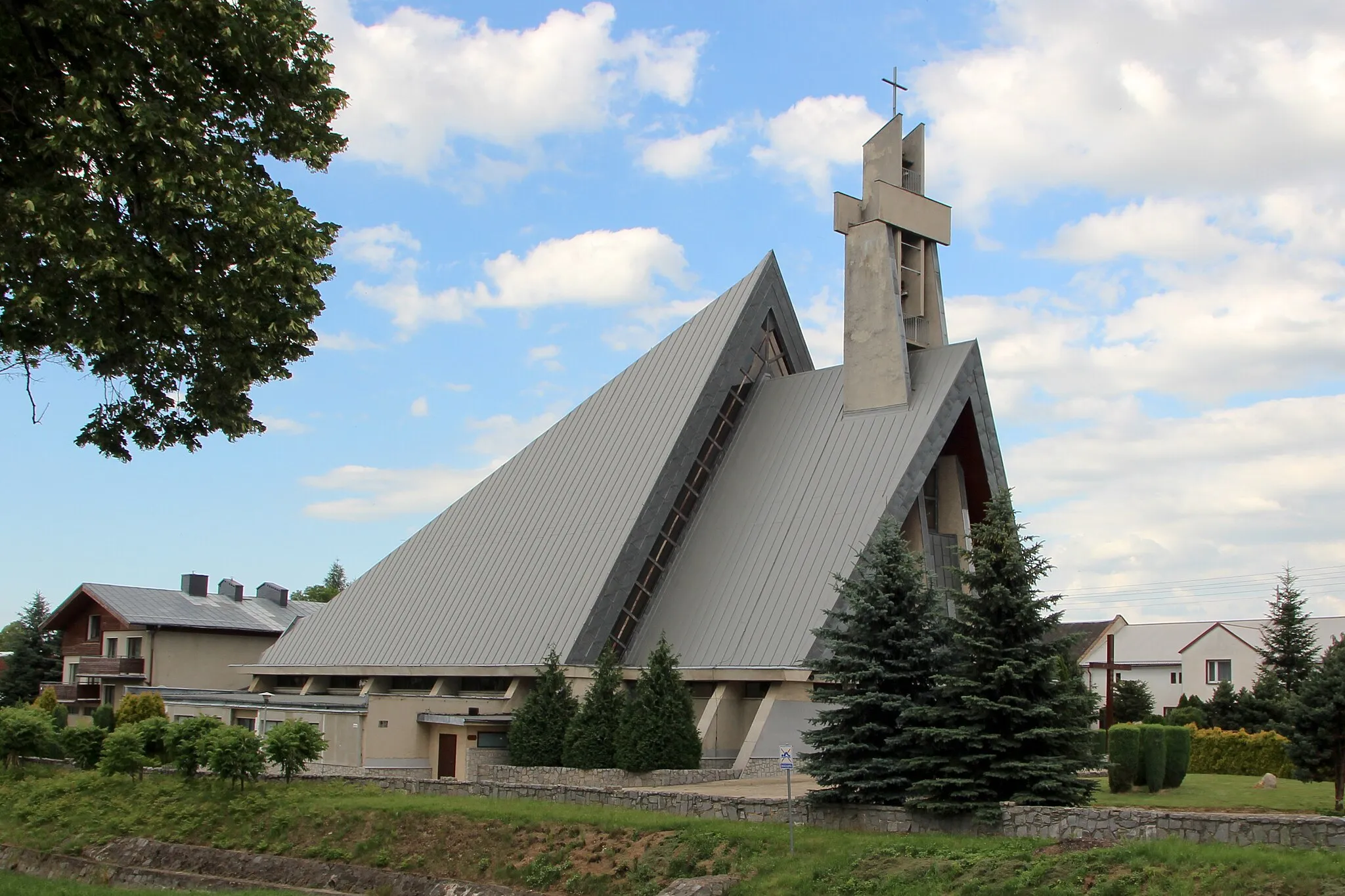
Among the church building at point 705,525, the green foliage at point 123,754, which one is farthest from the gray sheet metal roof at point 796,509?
the green foliage at point 123,754

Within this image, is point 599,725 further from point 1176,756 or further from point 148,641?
point 148,641

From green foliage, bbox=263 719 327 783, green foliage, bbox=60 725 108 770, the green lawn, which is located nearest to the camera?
the green lawn

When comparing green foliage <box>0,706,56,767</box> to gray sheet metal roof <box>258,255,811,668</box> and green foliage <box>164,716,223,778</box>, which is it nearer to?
green foliage <box>164,716,223,778</box>

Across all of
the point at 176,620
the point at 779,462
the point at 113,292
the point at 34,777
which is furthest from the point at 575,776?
the point at 176,620

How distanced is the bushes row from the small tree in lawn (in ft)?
11.0

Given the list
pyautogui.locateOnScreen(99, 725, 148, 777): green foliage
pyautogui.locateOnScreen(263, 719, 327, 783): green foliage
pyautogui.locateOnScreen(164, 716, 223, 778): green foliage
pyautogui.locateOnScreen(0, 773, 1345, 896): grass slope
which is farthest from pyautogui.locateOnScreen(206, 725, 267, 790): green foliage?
pyautogui.locateOnScreen(99, 725, 148, 777): green foliage

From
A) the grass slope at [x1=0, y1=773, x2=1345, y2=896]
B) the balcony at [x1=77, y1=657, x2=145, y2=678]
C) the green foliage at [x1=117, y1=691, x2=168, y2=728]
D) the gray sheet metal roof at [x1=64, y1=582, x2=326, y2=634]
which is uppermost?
the gray sheet metal roof at [x1=64, y1=582, x2=326, y2=634]

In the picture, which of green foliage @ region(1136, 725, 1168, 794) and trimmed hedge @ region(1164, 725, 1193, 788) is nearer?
green foliage @ region(1136, 725, 1168, 794)

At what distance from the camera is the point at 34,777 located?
31.2m

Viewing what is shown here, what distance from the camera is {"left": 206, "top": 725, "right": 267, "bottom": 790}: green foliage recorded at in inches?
1011

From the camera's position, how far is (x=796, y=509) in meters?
32.8

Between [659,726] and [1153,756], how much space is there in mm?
9748

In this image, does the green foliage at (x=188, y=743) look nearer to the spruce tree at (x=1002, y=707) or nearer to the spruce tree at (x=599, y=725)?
the spruce tree at (x=599, y=725)

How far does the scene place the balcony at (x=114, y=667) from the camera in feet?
162
